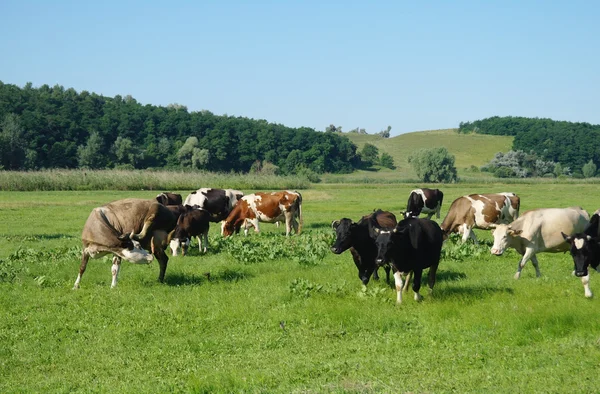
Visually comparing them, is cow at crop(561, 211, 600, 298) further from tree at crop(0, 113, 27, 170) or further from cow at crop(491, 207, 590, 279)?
tree at crop(0, 113, 27, 170)

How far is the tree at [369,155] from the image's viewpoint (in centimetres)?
15162

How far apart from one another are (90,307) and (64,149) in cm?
9243

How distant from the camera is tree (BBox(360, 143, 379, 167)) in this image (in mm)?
151625

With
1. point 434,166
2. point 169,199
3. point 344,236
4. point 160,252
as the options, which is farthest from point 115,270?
point 434,166

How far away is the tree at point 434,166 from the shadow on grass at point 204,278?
3442 inches

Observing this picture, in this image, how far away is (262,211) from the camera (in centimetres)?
2727

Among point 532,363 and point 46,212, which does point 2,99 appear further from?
point 532,363

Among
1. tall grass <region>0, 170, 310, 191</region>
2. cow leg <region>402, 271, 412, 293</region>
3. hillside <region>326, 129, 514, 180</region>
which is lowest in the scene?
tall grass <region>0, 170, 310, 191</region>

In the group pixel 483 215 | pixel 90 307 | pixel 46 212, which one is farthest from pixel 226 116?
pixel 90 307

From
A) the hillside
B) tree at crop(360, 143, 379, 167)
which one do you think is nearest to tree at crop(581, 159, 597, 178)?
the hillside

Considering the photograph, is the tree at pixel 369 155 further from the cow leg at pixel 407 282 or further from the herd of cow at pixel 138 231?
the cow leg at pixel 407 282

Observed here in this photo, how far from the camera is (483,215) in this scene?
23250 millimetres

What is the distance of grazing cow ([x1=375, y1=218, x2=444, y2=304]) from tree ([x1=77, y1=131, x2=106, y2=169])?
302ft

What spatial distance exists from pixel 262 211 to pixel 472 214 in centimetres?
838
